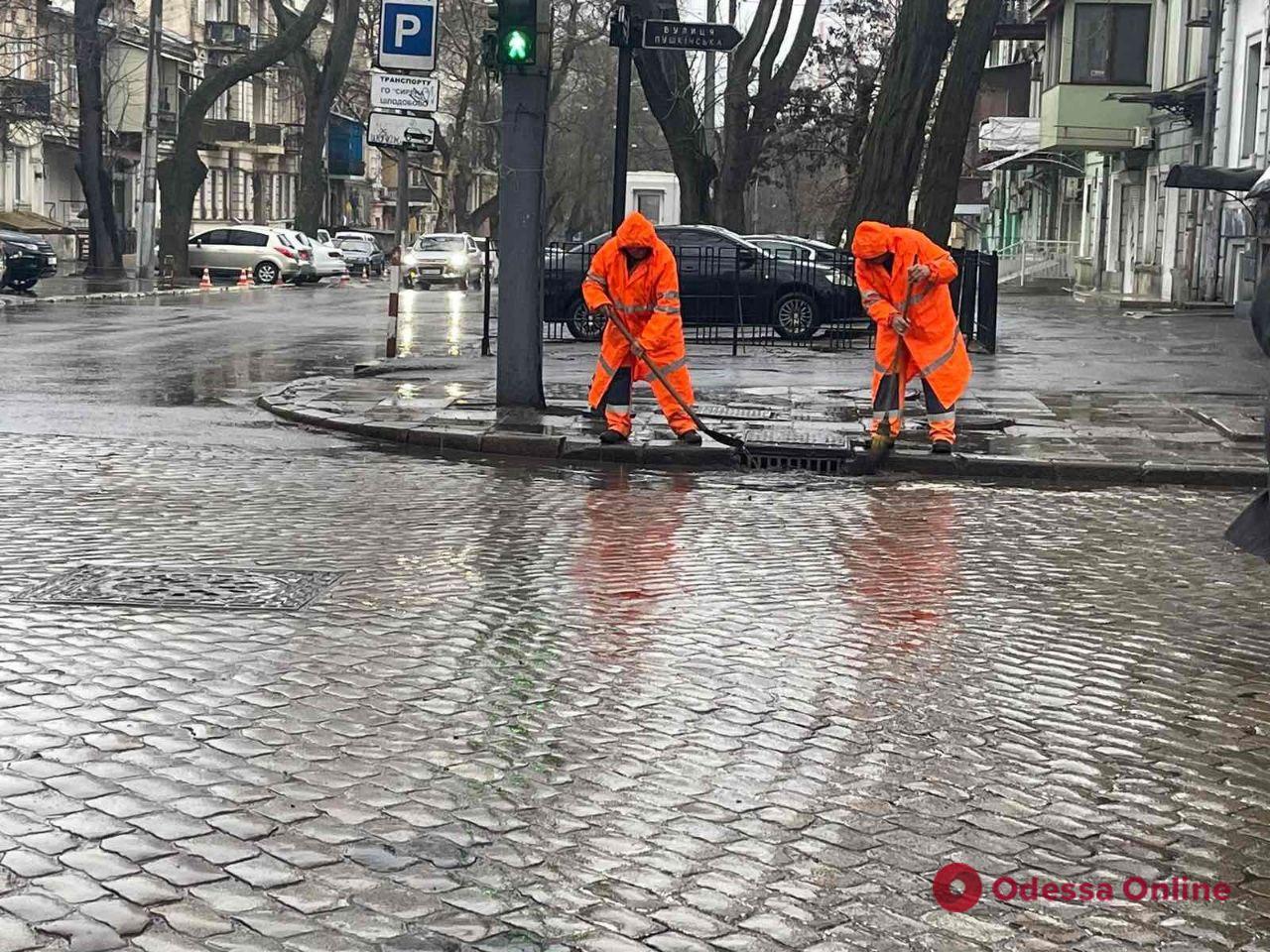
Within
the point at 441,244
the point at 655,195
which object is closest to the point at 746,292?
the point at 441,244

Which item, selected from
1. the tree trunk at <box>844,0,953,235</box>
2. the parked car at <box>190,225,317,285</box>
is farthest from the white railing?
the tree trunk at <box>844,0,953,235</box>

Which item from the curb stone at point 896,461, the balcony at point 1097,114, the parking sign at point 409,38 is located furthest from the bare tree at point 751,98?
the curb stone at point 896,461

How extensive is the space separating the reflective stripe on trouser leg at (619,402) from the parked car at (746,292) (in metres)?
11.6

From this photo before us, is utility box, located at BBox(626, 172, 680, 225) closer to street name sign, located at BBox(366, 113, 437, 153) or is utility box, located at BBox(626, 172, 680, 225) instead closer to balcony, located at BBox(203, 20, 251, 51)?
balcony, located at BBox(203, 20, 251, 51)

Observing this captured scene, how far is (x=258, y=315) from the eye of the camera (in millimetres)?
30844

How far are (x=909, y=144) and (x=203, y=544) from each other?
1797cm

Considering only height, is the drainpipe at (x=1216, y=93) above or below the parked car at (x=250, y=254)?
above

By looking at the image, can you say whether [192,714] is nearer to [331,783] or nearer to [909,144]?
[331,783]

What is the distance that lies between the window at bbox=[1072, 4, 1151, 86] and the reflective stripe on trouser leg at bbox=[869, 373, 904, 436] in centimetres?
Answer: 3253

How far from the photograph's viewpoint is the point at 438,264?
1955 inches

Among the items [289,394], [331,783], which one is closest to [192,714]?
[331,783]

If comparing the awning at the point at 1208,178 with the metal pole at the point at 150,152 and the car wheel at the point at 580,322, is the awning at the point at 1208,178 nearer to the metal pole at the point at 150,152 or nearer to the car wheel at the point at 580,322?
the car wheel at the point at 580,322

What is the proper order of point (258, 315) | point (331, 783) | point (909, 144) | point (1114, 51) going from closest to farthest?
point (331, 783) → point (909, 144) → point (258, 315) → point (1114, 51)

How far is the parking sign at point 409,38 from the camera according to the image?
1725 cm
